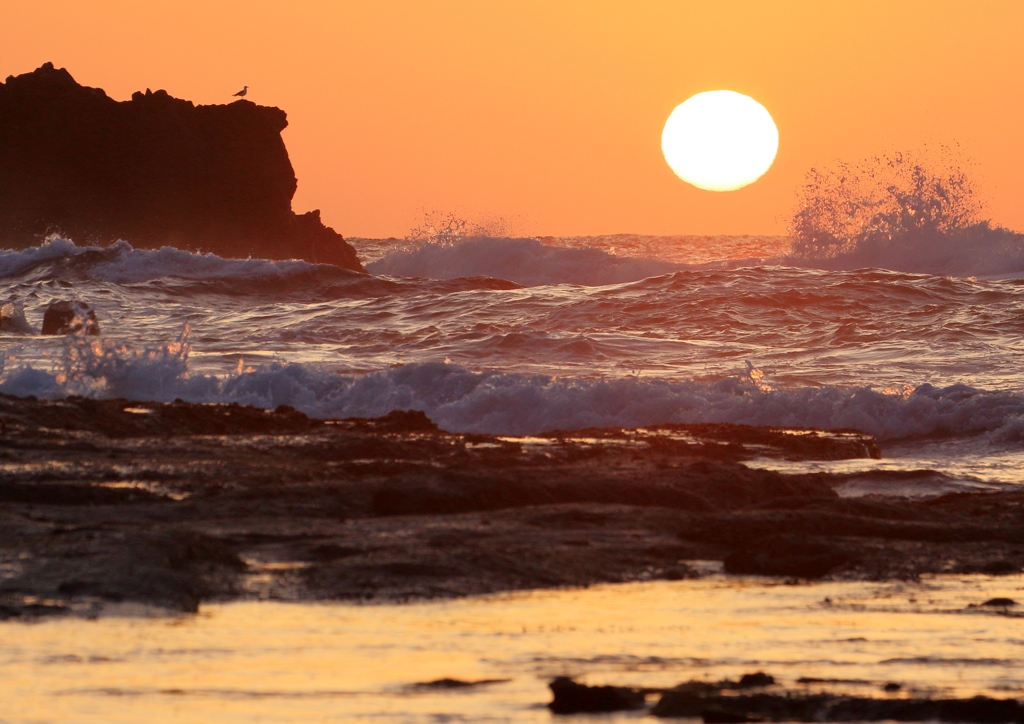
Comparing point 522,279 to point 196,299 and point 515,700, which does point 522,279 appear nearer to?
point 196,299

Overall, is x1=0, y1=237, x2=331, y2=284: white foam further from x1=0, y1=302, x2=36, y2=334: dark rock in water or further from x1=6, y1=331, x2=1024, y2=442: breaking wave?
x1=6, y1=331, x2=1024, y2=442: breaking wave

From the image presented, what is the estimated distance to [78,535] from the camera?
5398 mm

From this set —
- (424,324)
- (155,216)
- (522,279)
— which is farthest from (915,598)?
(155,216)

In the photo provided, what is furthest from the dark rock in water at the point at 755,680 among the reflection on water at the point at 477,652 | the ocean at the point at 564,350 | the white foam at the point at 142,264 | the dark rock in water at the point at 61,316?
the white foam at the point at 142,264

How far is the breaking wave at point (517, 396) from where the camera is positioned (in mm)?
11688

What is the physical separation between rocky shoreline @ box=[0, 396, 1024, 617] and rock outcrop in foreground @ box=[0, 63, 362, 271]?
1172 inches

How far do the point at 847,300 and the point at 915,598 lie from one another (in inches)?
598

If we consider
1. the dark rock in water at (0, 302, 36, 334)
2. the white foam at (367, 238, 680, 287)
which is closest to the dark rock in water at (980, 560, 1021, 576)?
the dark rock in water at (0, 302, 36, 334)

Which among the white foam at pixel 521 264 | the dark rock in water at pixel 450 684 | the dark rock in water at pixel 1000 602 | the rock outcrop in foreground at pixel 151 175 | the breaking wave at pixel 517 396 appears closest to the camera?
the dark rock in water at pixel 450 684

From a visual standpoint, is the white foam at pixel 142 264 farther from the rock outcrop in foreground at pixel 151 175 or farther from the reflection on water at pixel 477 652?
the reflection on water at pixel 477 652

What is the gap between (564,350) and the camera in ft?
53.0

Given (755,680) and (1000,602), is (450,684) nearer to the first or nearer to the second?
(755,680)

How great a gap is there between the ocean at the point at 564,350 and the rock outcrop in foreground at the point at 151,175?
1025cm

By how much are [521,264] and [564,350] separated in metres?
20.7
